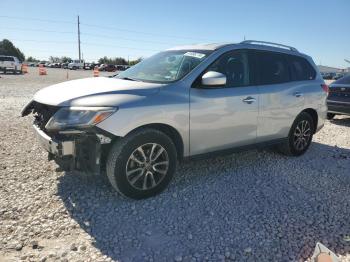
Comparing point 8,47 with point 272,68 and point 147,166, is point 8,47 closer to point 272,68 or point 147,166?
point 272,68

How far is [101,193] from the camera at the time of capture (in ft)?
13.8

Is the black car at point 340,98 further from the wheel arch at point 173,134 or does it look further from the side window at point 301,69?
the wheel arch at point 173,134

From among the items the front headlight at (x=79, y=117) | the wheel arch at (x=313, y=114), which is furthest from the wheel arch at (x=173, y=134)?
the wheel arch at (x=313, y=114)

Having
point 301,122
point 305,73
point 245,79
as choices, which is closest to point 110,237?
point 245,79

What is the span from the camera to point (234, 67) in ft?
16.2

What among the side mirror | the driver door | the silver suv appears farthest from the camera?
the driver door

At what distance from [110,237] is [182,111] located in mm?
1636

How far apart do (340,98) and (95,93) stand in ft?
26.2

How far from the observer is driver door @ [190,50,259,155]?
438 cm

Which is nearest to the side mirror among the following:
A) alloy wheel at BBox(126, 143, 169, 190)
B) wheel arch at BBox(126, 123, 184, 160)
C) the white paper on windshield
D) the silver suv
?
the silver suv

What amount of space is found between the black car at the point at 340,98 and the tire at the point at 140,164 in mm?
7043

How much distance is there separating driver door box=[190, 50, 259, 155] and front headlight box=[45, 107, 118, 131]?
1.14 meters

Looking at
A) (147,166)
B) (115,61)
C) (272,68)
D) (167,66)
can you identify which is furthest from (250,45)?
(115,61)

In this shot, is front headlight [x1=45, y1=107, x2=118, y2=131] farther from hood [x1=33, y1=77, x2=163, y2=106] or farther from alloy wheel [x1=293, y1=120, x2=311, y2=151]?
alloy wheel [x1=293, y1=120, x2=311, y2=151]
